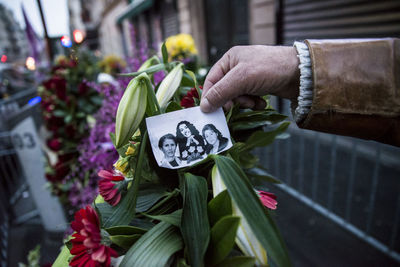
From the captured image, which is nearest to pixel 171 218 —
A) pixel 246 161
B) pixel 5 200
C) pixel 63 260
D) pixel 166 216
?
pixel 166 216

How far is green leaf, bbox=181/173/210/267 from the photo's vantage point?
0.41 metres

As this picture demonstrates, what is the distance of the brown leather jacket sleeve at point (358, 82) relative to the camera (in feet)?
1.81

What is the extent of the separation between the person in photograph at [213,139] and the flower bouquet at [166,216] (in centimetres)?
3

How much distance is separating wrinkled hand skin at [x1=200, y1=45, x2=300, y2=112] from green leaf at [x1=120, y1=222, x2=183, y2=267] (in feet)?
0.88

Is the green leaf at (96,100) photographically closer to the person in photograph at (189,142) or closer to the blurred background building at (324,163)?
the blurred background building at (324,163)

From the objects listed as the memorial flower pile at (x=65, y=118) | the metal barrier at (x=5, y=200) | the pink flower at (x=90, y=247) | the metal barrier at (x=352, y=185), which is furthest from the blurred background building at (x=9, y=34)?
the pink flower at (x=90, y=247)

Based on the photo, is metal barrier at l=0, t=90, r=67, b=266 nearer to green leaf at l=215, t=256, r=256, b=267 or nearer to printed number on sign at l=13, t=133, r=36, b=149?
printed number on sign at l=13, t=133, r=36, b=149

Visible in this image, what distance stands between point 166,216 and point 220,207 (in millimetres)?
101

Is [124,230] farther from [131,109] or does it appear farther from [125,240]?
[131,109]

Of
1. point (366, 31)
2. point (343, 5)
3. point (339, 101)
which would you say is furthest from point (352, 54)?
point (343, 5)

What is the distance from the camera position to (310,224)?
6.07 feet

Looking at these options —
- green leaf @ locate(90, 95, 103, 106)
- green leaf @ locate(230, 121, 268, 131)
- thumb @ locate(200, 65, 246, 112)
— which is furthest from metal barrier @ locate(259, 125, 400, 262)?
green leaf @ locate(90, 95, 103, 106)

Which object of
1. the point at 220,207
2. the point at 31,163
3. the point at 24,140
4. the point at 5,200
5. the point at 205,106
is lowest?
the point at 5,200

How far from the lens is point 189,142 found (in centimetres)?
54
